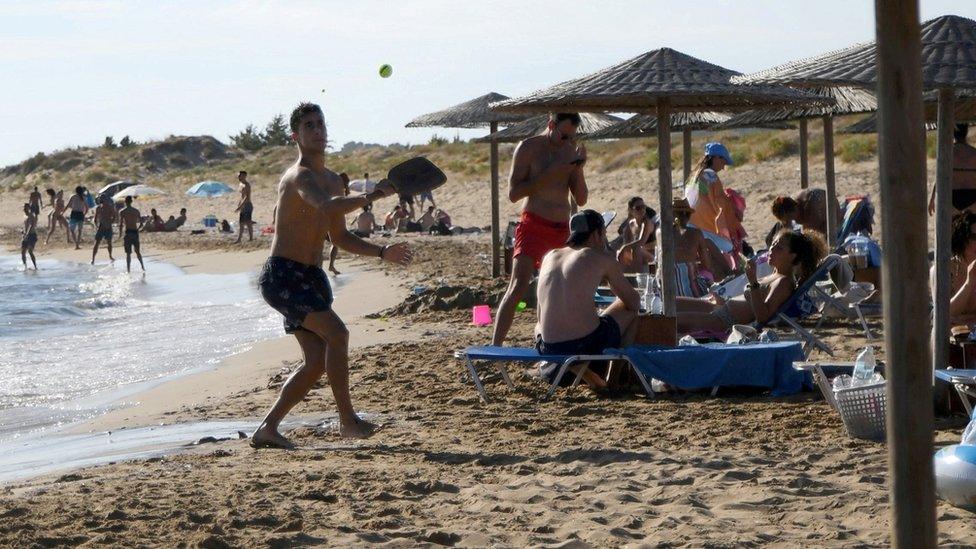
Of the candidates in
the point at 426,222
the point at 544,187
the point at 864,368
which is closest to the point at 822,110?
the point at 544,187

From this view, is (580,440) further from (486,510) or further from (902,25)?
(902,25)

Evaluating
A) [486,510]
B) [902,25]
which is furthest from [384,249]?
[902,25]

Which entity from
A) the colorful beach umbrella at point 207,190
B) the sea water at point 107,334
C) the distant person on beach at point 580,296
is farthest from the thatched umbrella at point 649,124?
the colorful beach umbrella at point 207,190

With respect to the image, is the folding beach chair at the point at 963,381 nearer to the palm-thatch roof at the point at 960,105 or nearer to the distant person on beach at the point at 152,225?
the palm-thatch roof at the point at 960,105

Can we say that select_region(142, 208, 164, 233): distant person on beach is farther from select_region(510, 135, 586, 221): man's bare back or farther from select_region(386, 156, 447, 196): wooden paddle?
select_region(386, 156, 447, 196): wooden paddle

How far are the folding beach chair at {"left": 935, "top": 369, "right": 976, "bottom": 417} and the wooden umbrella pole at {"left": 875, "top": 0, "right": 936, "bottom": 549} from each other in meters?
2.76

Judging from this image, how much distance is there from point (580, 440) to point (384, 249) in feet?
3.83

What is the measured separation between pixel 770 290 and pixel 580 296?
1581 millimetres

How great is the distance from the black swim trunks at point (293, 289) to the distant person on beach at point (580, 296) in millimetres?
1428

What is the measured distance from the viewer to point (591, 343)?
6.71 meters

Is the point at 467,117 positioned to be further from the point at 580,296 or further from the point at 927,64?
the point at 927,64

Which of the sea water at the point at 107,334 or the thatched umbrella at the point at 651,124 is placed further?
the thatched umbrella at the point at 651,124

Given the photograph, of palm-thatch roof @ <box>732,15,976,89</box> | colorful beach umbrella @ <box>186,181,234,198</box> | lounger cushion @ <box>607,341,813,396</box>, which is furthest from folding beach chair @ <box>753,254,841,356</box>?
colorful beach umbrella @ <box>186,181,234,198</box>

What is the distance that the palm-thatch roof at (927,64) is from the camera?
5.16 metres
